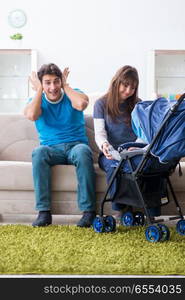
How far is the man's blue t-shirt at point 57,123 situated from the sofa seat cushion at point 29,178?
9.8 inches

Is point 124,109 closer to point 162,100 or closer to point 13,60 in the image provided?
point 162,100

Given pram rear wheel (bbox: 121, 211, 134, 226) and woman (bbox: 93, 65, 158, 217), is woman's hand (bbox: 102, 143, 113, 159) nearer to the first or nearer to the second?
woman (bbox: 93, 65, 158, 217)

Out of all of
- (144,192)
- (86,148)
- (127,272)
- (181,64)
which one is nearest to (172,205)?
(144,192)

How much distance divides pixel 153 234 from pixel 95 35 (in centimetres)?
466

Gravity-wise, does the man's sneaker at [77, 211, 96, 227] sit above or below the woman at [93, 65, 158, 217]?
below

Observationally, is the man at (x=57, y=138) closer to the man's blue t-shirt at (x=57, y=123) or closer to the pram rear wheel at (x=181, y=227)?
the man's blue t-shirt at (x=57, y=123)

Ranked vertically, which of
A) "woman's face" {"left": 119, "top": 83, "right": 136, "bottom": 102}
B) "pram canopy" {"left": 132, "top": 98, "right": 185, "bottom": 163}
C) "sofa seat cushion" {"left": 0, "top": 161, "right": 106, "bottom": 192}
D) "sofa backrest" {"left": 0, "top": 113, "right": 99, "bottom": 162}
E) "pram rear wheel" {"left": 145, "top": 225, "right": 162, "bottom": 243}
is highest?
"woman's face" {"left": 119, "top": 83, "right": 136, "bottom": 102}

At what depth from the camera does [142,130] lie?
8.79 feet

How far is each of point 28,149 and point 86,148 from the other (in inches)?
25.5

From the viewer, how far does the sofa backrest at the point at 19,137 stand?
11.7ft

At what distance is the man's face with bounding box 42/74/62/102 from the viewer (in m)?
3.19

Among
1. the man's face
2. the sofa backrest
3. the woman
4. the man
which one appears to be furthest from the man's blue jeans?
the sofa backrest

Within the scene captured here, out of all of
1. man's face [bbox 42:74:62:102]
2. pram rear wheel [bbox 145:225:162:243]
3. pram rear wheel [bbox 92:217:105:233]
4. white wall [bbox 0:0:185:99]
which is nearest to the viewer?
pram rear wheel [bbox 145:225:162:243]

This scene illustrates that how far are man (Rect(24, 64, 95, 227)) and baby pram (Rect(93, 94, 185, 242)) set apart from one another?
0.16 meters
